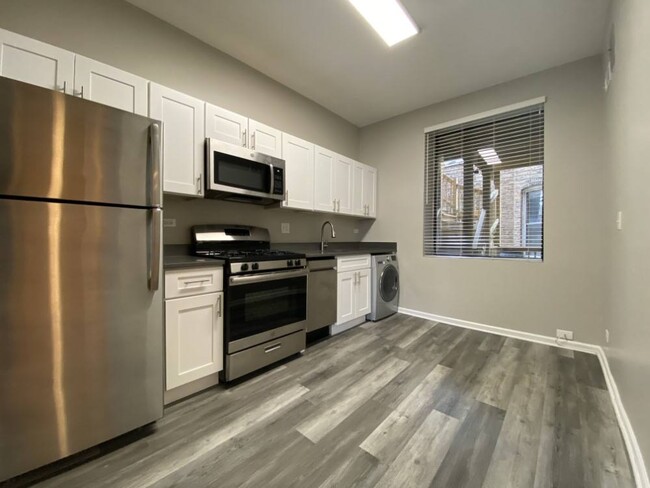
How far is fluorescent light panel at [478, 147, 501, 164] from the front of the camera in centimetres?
313

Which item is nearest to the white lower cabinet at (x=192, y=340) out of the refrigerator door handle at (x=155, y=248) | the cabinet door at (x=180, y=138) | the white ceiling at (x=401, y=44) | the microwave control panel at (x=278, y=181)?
the refrigerator door handle at (x=155, y=248)

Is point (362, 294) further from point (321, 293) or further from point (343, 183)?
point (343, 183)

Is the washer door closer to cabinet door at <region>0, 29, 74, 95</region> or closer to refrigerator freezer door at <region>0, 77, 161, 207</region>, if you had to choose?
refrigerator freezer door at <region>0, 77, 161, 207</region>

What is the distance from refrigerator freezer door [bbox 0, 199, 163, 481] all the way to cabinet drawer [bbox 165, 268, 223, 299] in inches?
8.3

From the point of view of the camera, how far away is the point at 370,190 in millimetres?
3996

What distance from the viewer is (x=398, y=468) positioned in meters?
1.28

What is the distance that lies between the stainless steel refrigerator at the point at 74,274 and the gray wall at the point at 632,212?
2.37m

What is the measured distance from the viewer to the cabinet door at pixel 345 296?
2.99 metres

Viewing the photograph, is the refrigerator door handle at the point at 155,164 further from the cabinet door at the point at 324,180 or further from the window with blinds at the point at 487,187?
the window with blinds at the point at 487,187

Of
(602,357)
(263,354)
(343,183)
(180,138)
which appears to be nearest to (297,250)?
(343,183)

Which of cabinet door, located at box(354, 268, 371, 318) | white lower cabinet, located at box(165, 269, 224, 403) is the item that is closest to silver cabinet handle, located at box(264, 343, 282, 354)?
white lower cabinet, located at box(165, 269, 224, 403)

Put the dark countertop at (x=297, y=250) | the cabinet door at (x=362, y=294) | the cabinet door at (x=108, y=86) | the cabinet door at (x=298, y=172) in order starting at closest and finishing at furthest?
the cabinet door at (x=108, y=86), the dark countertop at (x=297, y=250), the cabinet door at (x=298, y=172), the cabinet door at (x=362, y=294)

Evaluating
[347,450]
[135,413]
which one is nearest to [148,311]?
[135,413]

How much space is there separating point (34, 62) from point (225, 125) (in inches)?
44.5
